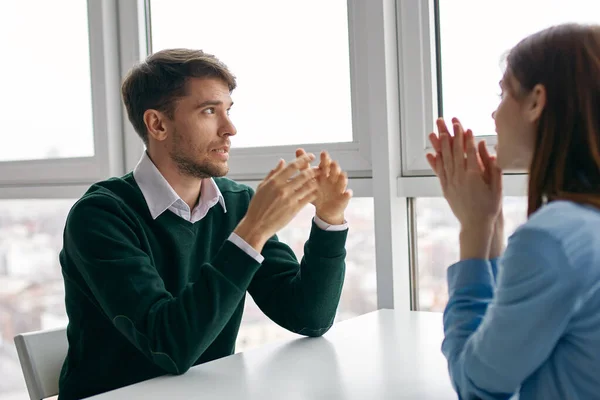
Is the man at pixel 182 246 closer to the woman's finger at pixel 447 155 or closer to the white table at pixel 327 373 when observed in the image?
the white table at pixel 327 373

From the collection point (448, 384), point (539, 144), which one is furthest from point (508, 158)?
point (448, 384)

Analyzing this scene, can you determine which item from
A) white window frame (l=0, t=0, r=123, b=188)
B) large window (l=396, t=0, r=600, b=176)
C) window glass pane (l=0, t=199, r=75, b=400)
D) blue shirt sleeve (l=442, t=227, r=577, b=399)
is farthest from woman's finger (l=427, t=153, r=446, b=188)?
window glass pane (l=0, t=199, r=75, b=400)

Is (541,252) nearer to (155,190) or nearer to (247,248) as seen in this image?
(247,248)

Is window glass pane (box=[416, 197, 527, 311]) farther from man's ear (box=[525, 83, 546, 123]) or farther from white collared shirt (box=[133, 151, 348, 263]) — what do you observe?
man's ear (box=[525, 83, 546, 123])

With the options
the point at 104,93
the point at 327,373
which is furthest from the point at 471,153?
the point at 104,93

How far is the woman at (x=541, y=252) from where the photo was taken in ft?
2.36

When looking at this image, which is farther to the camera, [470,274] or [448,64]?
[448,64]

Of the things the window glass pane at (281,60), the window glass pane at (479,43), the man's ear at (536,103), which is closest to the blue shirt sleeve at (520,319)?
the man's ear at (536,103)

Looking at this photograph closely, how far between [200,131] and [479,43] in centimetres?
75

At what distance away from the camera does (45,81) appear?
2.73 meters

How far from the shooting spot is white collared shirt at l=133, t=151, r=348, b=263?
1.50 meters

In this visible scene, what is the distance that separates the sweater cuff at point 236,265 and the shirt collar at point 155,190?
278 mm

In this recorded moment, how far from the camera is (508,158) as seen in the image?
92 cm

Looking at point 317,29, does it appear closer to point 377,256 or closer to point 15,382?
point 377,256
